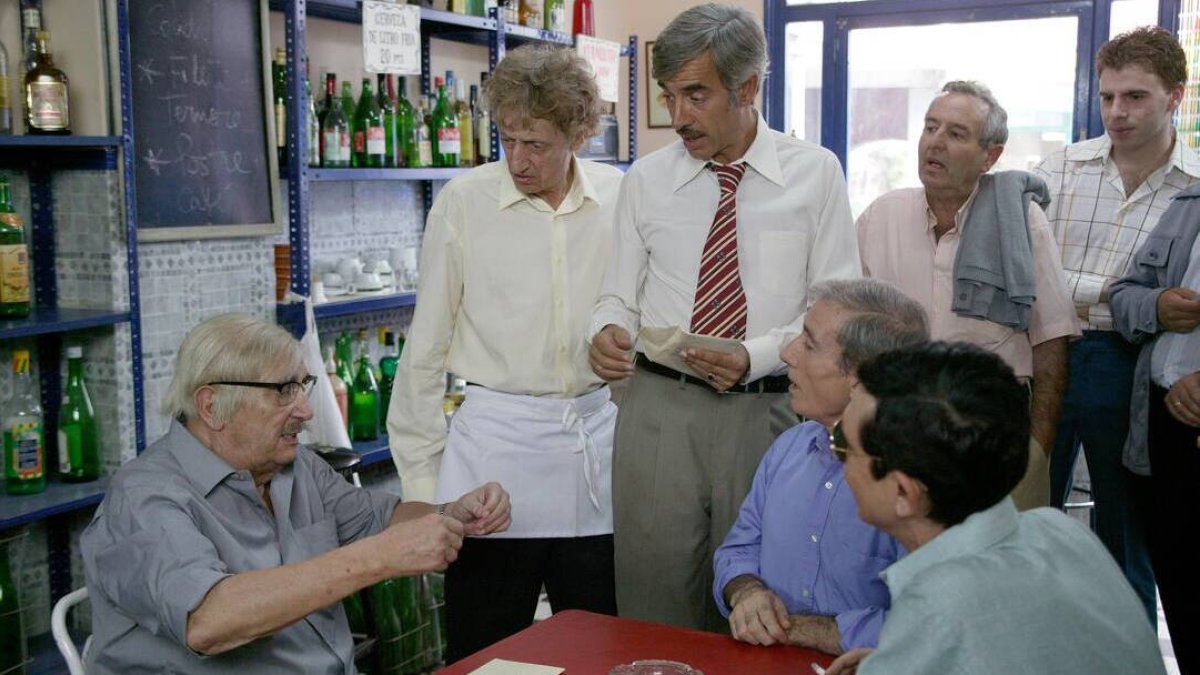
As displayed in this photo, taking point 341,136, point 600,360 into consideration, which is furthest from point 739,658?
point 341,136

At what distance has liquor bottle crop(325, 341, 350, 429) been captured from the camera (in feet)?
13.6

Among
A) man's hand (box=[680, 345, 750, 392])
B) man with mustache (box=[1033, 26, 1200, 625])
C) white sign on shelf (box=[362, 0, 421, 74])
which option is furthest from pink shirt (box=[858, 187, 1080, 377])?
white sign on shelf (box=[362, 0, 421, 74])

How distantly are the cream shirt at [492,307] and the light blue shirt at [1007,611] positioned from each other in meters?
1.31

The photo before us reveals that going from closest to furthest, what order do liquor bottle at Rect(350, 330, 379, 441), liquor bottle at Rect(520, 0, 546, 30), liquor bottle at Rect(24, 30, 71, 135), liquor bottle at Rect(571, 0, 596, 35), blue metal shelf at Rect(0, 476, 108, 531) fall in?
1. blue metal shelf at Rect(0, 476, 108, 531)
2. liquor bottle at Rect(24, 30, 71, 135)
3. liquor bottle at Rect(350, 330, 379, 441)
4. liquor bottle at Rect(520, 0, 546, 30)
5. liquor bottle at Rect(571, 0, 596, 35)

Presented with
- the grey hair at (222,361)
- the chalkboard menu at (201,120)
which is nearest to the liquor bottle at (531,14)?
the chalkboard menu at (201,120)

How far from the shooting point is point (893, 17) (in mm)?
5809

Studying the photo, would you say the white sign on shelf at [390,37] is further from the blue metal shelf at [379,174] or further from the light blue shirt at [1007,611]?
the light blue shirt at [1007,611]

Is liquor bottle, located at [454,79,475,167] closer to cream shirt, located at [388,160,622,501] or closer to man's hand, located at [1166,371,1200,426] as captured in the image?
cream shirt, located at [388,160,622,501]

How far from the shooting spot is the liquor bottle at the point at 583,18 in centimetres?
546

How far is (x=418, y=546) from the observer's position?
187cm

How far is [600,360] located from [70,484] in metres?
1.69

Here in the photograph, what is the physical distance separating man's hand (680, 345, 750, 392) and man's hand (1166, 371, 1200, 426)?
1216 mm

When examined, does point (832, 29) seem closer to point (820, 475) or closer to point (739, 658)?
point (820, 475)

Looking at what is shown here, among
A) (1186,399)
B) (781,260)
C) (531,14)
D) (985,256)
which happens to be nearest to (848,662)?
(781,260)
